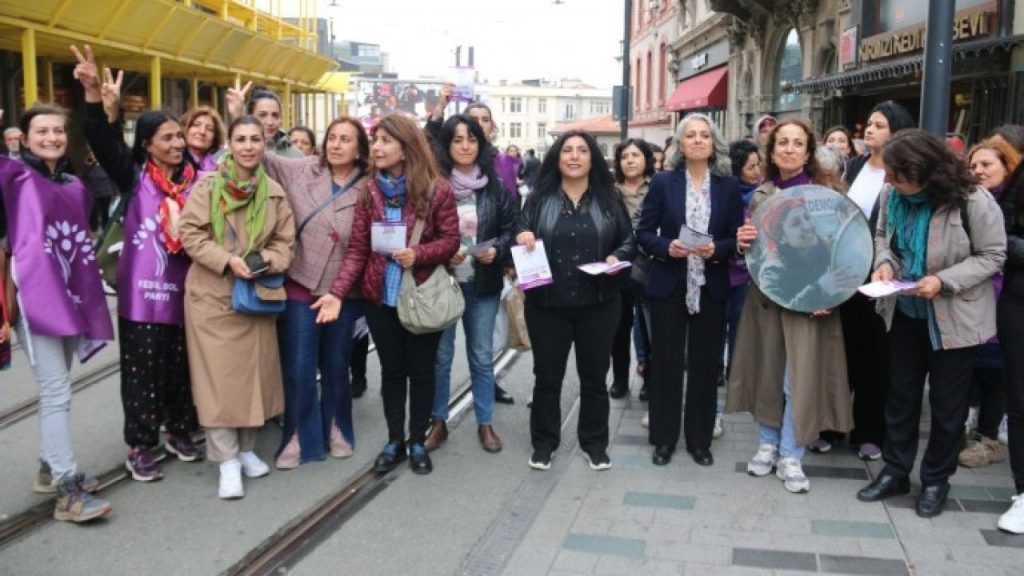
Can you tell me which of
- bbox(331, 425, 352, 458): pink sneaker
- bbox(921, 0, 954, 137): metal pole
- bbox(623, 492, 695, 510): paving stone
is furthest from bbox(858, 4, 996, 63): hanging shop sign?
bbox(331, 425, 352, 458): pink sneaker

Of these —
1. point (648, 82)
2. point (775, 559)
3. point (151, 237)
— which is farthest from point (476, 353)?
point (648, 82)

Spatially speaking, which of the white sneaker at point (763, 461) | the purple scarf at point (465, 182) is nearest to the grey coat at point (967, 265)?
the white sneaker at point (763, 461)

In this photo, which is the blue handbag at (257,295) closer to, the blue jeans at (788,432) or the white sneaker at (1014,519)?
the blue jeans at (788,432)

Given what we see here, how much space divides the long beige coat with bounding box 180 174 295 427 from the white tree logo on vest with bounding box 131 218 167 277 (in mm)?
157

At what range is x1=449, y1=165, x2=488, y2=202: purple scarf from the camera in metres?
5.62

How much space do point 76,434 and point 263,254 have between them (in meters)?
2.12

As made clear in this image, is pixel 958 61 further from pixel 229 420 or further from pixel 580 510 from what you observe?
pixel 229 420

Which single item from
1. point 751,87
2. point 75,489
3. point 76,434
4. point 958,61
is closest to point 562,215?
point 75,489

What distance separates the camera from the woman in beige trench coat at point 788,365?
5.00 m

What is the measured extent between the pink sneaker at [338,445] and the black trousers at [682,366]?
1.85 metres

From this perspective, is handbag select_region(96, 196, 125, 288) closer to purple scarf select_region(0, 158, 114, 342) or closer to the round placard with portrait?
purple scarf select_region(0, 158, 114, 342)

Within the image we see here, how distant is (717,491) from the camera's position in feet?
16.4

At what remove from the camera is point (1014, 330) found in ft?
14.5

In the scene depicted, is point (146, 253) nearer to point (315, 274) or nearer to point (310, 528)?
point (315, 274)
